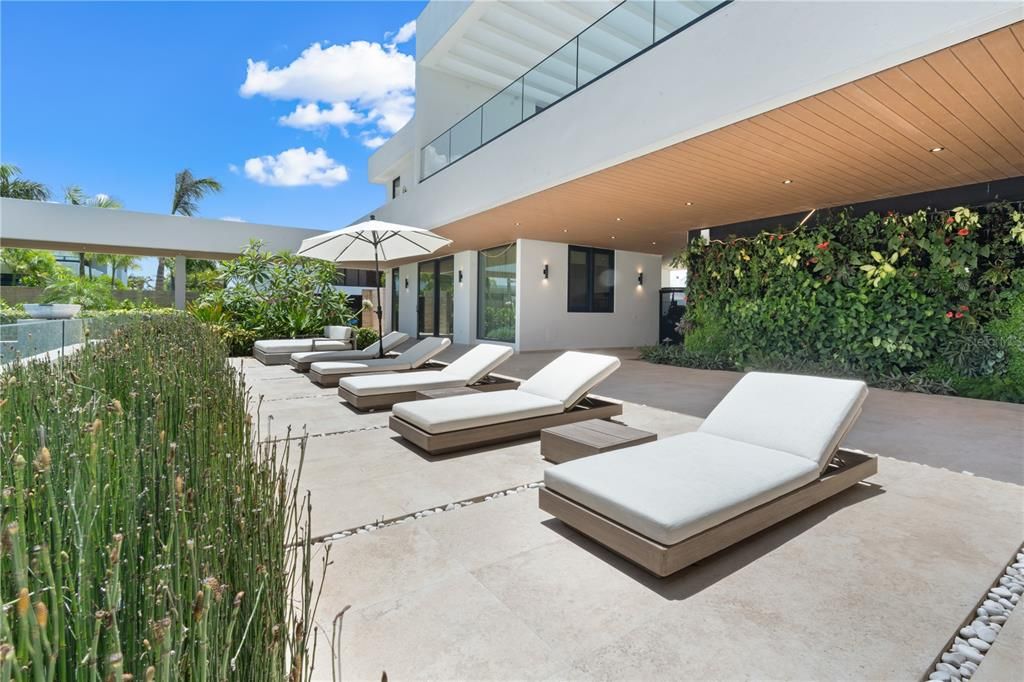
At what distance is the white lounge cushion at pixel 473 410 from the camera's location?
12.6 feet

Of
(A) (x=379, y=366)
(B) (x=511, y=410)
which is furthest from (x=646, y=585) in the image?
(A) (x=379, y=366)

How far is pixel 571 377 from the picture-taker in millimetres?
4676

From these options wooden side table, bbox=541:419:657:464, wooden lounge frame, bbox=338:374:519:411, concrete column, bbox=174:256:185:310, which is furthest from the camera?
concrete column, bbox=174:256:185:310

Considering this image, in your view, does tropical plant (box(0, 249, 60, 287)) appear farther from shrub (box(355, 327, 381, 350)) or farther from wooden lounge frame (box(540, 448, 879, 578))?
wooden lounge frame (box(540, 448, 879, 578))

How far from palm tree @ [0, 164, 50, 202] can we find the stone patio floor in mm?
26981

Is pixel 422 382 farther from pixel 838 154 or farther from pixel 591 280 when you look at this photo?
pixel 591 280

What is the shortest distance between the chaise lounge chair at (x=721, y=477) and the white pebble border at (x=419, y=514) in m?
0.54

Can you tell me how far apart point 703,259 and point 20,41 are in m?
12.5

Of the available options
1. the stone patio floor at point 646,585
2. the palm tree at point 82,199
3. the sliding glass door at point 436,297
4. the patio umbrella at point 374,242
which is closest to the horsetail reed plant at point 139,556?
the stone patio floor at point 646,585

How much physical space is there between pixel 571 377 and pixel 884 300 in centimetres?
557

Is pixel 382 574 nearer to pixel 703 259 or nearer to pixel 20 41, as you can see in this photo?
pixel 703 259

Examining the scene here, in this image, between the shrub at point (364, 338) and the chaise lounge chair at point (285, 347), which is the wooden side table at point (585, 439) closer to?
the chaise lounge chair at point (285, 347)

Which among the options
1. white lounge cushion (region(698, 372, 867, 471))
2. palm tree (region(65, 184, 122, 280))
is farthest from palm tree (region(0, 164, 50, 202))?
white lounge cushion (region(698, 372, 867, 471))

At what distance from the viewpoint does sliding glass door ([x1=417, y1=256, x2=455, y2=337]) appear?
15203mm
